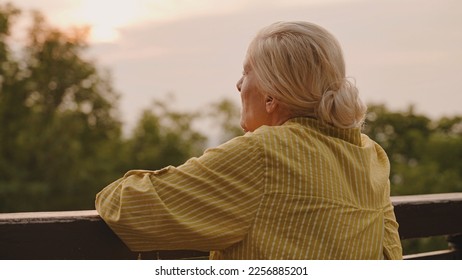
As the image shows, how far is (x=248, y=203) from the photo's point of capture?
1674 millimetres

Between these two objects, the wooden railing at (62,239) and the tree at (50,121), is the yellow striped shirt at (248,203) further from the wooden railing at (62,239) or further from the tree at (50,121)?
the tree at (50,121)

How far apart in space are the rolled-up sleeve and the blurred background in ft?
71.0

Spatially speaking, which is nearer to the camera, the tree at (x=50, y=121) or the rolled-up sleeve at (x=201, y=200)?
the rolled-up sleeve at (x=201, y=200)

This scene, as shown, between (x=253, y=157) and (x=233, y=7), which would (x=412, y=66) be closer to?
(x=233, y=7)

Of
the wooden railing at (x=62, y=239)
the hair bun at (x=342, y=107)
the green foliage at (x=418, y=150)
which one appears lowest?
the green foliage at (x=418, y=150)

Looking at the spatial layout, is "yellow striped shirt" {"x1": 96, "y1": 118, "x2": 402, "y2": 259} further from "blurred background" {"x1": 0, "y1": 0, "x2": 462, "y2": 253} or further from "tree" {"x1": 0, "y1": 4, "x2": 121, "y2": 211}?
"tree" {"x1": 0, "y1": 4, "x2": 121, "y2": 211}

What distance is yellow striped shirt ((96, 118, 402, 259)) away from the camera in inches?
65.7

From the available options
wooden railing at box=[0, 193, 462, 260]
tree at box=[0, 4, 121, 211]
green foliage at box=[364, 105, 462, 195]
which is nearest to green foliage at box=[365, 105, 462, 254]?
green foliage at box=[364, 105, 462, 195]

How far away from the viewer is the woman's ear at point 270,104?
1842 millimetres

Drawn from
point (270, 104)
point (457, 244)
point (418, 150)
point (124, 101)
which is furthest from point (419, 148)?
point (270, 104)

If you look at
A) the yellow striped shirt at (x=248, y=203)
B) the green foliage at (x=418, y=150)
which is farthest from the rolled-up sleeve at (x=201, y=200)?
the green foliage at (x=418, y=150)

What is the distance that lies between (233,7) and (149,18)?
7.55 meters

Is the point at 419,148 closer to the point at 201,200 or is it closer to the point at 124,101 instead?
the point at 124,101
